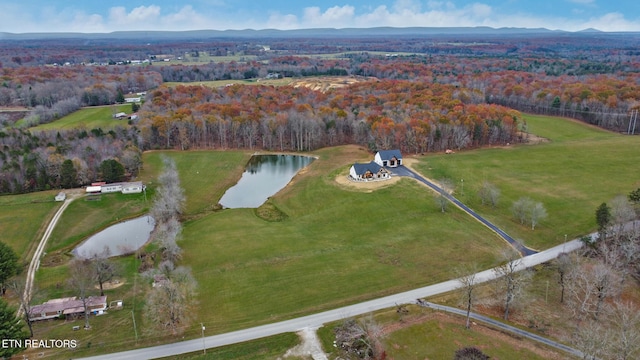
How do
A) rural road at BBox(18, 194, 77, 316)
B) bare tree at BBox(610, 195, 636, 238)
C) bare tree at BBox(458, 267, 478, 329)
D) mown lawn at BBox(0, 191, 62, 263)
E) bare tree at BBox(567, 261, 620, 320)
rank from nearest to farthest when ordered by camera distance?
1. bare tree at BBox(458, 267, 478, 329)
2. bare tree at BBox(567, 261, 620, 320)
3. rural road at BBox(18, 194, 77, 316)
4. bare tree at BBox(610, 195, 636, 238)
5. mown lawn at BBox(0, 191, 62, 263)

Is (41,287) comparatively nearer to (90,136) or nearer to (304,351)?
(304,351)

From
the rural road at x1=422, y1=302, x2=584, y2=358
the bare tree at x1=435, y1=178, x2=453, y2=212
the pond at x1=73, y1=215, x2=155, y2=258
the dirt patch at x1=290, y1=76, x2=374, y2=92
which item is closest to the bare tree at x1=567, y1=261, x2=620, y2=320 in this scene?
the rural road at x1=422, y1=302, x2=584, y2=358

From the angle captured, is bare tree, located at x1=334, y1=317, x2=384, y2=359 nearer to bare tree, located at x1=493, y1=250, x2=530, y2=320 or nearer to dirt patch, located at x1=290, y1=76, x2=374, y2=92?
bare tree, located at x1=493, y1=250, x2=530, y2=320

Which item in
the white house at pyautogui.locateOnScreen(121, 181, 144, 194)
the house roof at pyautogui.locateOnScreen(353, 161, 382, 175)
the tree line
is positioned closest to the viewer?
the white house at pyautogui.locateOnScreen(121, 181, 144, 194)

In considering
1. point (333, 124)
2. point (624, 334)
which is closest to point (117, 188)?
point (333, 124)

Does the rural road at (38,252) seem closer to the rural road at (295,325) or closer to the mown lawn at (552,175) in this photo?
the rural road at (295,325)

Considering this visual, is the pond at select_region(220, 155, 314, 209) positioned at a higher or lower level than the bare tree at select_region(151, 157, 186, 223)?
lower
